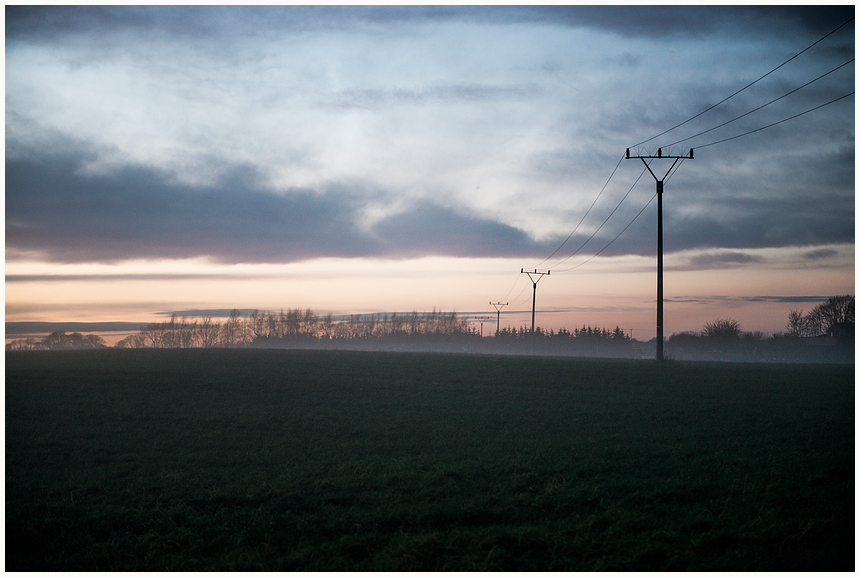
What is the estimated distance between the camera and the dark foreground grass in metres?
7.50

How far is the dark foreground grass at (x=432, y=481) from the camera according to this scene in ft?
24.6

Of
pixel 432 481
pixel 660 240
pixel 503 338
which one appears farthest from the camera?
pixel 503 338

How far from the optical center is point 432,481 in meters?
10.6

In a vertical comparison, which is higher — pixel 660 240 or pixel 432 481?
pixel 660 240

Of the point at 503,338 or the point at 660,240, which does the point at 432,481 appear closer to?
the point at 660,240

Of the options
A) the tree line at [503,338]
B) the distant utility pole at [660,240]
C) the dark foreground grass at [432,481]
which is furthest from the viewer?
A: the tree line at [503,338]

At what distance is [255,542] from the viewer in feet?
26.1

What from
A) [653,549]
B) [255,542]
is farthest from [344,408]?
[653,549]

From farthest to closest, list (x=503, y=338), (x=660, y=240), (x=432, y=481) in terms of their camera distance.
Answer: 1. (x=503, y=338)
2. (x=660, y=240)
3. (x=432, y=481)

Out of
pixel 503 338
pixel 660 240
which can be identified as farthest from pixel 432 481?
pixel 503 338

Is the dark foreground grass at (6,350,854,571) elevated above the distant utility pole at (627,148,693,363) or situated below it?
below

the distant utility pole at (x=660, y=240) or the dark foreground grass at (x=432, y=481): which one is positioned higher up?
the distant utility pole at (x=660, y=240)

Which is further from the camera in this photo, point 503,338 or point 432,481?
point 503,338

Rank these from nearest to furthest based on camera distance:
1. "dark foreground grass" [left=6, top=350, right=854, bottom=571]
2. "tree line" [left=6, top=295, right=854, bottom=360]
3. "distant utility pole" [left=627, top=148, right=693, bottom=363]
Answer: "dark foreground grass" [left=6, top=350, right=854, bottom=571] → "distant utility pole" [left=627, top=148, right=693, bottom=363] → "tree line" [left=6, top=295, right=854, bottom=360]
